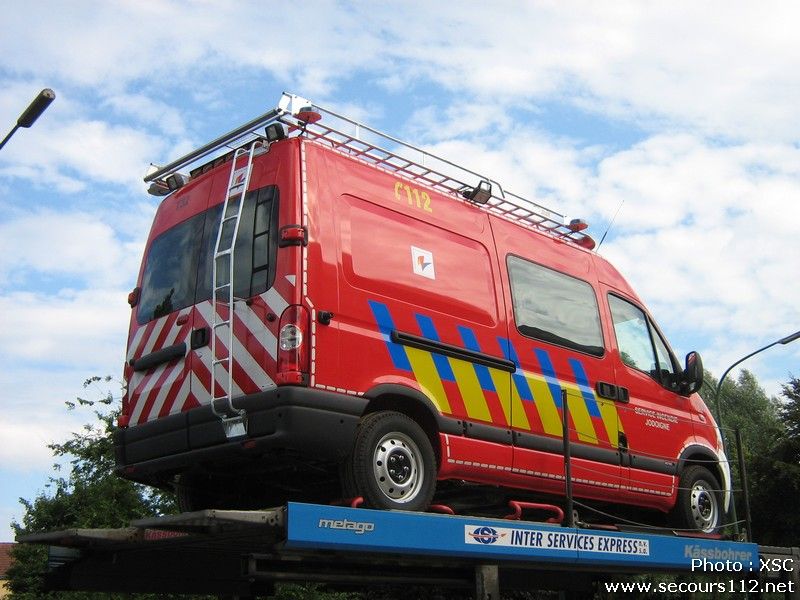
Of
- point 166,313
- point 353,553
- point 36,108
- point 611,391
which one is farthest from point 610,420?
point 36,108

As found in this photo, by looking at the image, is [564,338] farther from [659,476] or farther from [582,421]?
[659,476]

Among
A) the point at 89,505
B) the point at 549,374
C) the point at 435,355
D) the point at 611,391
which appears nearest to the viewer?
the point at 435,355

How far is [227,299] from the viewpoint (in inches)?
246

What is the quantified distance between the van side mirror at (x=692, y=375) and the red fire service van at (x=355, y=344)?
798 mm

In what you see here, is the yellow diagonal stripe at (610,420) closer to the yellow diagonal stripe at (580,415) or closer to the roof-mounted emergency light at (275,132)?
the yellow diagonal stripe at (580,415)

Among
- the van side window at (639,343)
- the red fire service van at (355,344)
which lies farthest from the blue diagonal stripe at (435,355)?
the van side window at (639,343)

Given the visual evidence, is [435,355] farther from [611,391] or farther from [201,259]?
[611,391]

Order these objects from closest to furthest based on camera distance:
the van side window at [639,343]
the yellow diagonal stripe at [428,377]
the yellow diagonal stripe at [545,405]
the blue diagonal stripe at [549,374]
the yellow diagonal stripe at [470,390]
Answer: the yellow diagonal stripe at [428,377] < the yellow diagonal stripe at [470,390] < the yellow diagonal stripe at [545,405] < the blue diagonal stripe at [549,374] < the van side window at [639,343]

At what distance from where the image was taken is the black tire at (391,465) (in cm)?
586

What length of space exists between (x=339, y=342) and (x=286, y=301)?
1.37 feet

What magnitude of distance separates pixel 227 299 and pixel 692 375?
4.71 m

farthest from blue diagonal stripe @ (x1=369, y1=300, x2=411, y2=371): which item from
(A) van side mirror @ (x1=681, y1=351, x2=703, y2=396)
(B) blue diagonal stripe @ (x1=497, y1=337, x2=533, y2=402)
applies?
(A) van side mirror @ (x1=681, y1=351, x2=703, y2=396)

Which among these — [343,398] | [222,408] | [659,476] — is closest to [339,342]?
[343,398]

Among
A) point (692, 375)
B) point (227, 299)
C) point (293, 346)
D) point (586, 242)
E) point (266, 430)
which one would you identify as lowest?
point (266, 430)
